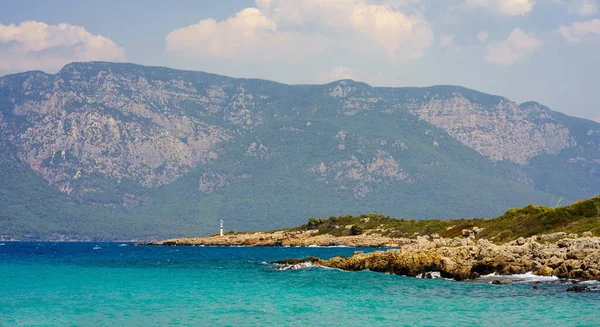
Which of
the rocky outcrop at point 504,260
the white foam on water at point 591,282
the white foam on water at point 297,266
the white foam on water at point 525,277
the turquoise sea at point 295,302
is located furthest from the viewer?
the white foam on water at point 297,266

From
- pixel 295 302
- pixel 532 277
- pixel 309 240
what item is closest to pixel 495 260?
pixel 532 277

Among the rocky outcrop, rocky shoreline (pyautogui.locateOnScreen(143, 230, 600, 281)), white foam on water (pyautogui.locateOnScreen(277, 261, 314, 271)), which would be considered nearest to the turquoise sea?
the rocky outcrop

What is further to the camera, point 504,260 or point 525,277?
point 504,260

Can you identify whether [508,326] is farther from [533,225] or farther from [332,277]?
[533,225]

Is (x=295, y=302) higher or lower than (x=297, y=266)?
higher

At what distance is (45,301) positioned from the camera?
50500mm

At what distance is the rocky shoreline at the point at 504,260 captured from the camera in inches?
2046

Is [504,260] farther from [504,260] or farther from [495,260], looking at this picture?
[495,260]

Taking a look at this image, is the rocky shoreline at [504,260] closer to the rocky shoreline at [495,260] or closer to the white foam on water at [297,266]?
the rocky shoreline at [495,260]

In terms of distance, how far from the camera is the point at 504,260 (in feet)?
190

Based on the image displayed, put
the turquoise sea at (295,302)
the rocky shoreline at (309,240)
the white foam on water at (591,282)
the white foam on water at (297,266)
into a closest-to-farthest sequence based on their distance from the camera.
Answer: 1. the turquoise sea at (295,302)
2. the white foam on water at (591,282)
3. the white foam on water at (297,266)
4. the rocky shoreline at (309,240)

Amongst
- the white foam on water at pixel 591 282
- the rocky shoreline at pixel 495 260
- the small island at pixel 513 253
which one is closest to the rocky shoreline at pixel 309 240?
the small island at pixel 513 253

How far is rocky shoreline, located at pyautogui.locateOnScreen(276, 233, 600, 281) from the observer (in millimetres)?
51969

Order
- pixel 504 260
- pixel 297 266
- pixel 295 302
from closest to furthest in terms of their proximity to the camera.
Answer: pixel 295 302 < pixel 504 260 < pixel 297 266
